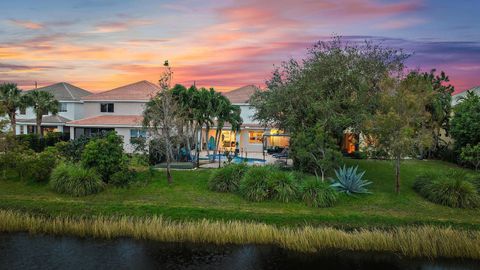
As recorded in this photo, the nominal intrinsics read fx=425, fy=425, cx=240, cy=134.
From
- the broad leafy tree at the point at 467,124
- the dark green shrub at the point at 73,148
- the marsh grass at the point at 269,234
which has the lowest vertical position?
the marsh grass at the point at 269,234

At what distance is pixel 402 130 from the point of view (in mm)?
23109

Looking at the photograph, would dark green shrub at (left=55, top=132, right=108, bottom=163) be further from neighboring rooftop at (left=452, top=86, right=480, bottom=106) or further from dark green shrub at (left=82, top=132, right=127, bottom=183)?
neighboring rooftop at (left=452, top=86, right=480, bottom=106)

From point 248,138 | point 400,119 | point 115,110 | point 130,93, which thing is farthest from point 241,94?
point 400,119

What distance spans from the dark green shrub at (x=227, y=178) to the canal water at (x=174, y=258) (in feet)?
20.1

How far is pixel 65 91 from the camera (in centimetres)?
5303

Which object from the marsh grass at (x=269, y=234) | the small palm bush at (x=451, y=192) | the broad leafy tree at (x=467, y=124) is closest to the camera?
the marsh grass at (x=269, y=234)

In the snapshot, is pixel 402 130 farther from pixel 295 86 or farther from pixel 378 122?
pixel 295 86

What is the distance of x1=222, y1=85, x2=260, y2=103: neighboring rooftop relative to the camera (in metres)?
47.9

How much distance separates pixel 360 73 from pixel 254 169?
10648 millimetres

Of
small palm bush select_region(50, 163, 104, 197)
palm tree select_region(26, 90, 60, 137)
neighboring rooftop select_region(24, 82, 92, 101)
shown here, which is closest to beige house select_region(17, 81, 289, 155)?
neighboring rooftop select_region(24, 82, 92, 101)

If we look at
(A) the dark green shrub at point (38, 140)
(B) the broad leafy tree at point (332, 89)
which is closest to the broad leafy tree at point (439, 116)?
(B) the broad leafy tree at point (332, 89)

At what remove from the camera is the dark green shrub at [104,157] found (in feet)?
82.4

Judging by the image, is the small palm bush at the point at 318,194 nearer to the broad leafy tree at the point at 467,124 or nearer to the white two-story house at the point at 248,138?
the broad leafy tree at the point at 467,124

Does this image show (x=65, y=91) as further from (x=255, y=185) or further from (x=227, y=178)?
(x=255, y=185)
